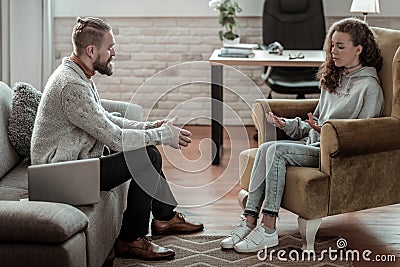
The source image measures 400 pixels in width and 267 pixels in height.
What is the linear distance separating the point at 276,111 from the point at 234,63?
3.22 ft

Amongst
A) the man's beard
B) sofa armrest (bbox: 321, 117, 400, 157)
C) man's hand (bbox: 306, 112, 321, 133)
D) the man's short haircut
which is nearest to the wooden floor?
man's hand (bbox: 306, 112, 321, 133)

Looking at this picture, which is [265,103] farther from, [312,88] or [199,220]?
[312,88]

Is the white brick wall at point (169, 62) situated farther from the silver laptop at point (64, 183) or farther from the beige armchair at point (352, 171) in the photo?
the silver laptop at point (64, 183)

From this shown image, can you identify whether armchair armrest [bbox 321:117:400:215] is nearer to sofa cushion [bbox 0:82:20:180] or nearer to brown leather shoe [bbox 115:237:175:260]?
brown leather shoe [bbox 115:237:175:260]

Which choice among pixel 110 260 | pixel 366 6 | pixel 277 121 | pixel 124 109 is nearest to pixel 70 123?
pixel 110 260

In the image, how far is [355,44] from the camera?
12.4ft

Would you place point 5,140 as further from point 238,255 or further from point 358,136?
point 358,136

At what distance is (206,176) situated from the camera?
4977mm

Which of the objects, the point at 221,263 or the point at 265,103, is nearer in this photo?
the point at 221,263

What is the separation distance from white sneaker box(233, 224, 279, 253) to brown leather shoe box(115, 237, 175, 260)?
313mm

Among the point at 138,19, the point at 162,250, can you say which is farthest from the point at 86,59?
the point at 138,19

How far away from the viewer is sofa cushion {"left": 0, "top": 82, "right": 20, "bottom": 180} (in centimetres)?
361

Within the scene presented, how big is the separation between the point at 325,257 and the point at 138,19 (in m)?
3.25

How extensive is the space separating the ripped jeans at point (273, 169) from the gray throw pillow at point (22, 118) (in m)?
1.04
